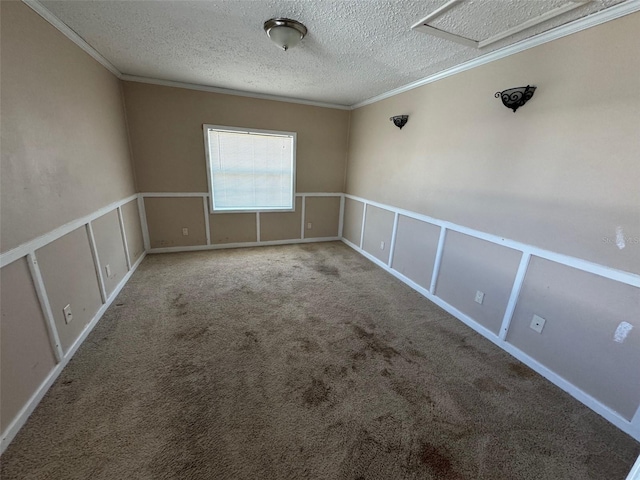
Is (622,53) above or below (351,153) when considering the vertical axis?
above

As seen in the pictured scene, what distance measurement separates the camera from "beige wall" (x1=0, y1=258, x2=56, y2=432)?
130 centimetres

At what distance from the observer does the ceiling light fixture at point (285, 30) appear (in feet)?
5.84

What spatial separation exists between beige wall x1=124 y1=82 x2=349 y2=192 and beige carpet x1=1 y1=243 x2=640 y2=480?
74.0 inches

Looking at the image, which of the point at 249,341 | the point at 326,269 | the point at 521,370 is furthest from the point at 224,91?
the point at 521,370

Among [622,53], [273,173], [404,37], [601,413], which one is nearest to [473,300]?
[601,413]

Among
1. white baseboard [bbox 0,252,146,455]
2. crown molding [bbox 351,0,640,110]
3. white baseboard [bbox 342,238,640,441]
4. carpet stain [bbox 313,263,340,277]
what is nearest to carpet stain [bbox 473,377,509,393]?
white baseboard [bbox 342,238,640,441]

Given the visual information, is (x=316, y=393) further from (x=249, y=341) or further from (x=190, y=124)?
(x=190, y=124)

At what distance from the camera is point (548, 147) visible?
1807 millimetres

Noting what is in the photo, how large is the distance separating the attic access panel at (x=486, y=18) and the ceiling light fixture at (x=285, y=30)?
0.79 metres

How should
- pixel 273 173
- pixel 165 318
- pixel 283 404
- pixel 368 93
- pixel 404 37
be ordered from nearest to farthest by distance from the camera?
1. pixel 283 404
2. pixel 404 37
3. pixel 165 318
4. pixel 368 93
5. pixel 273 173

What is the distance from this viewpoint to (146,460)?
1245 millimetres

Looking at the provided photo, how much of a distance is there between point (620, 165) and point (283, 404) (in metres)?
2.40

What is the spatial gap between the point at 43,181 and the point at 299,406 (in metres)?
2.13

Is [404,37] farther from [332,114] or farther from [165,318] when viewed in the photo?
[165,318]
